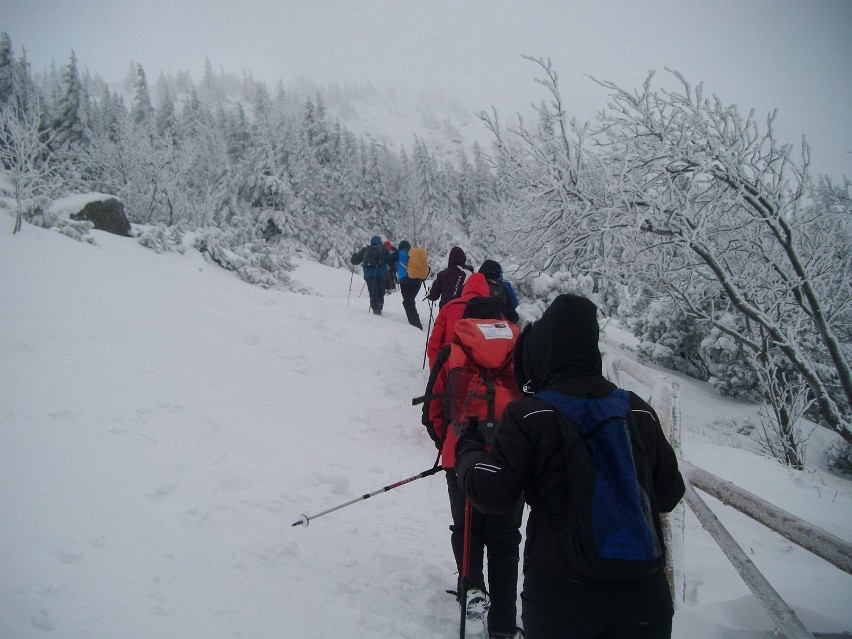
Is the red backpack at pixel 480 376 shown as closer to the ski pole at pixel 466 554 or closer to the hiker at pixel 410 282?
the ski pole at pixel 466 554

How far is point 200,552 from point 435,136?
179027 millimetres

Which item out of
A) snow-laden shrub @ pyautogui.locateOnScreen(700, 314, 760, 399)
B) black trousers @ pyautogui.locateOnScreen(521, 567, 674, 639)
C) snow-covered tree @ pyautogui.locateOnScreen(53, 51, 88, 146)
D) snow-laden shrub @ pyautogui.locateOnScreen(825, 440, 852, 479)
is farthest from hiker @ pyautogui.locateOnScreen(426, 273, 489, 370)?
snow-covered tree @ pyautogui.locateOnScreen(53, 51, 88, 146)

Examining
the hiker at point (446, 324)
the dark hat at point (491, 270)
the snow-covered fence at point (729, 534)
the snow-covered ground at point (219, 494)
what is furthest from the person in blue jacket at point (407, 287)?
the snow-covered fence at point (729, 534)

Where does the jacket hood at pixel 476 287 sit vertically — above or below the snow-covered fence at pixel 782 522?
above

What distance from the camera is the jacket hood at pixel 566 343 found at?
77.9 inches

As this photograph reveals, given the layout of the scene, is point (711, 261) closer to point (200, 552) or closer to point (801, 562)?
point (801, 562)

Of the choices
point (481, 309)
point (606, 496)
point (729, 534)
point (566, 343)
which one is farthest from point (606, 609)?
point (481, 309)

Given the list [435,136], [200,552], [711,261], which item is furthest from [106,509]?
[435,136]

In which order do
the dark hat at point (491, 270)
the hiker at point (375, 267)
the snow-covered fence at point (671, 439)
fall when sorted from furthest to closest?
the hiker at point (375, 267) → the dark hat at point (491, 270) → the snow-covered fence at point (671, 439)

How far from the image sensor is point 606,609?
1718 mm

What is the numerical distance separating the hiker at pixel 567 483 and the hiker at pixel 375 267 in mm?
10847

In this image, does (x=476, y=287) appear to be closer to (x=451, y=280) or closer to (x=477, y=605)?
(x=477, y=605)

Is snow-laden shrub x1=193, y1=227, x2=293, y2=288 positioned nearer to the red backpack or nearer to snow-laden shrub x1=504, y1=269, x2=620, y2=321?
snow-laden shrub x1=504, y1=269, x2=620, y2=321

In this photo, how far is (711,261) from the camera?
577 cm
